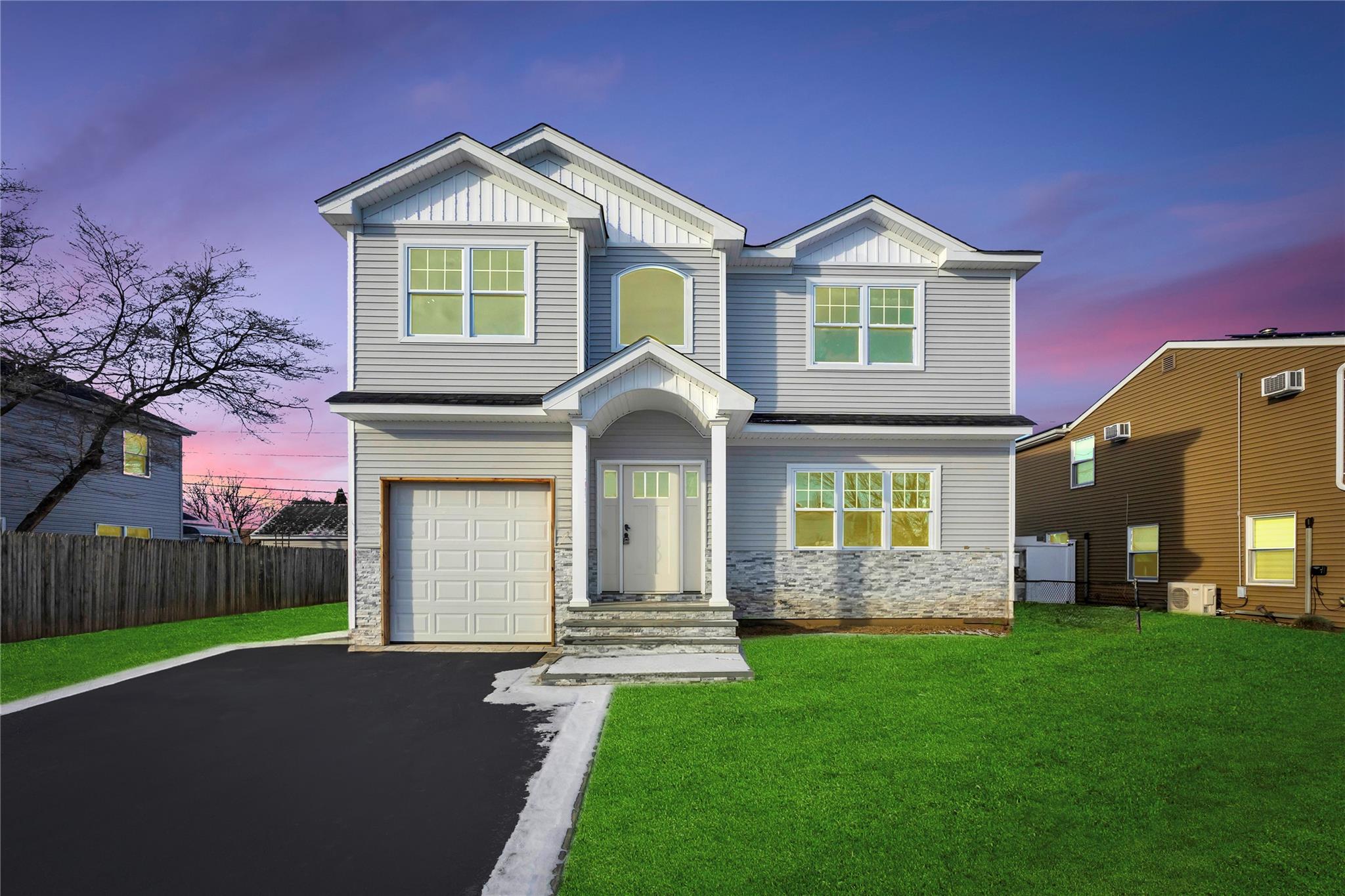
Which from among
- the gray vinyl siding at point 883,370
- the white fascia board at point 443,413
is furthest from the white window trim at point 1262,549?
the white fascia board at point 443,413

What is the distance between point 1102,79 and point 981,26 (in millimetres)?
3717

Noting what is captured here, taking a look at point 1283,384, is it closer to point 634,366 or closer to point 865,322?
point 865,322

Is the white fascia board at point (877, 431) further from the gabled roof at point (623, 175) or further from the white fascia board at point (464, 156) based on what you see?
the white fascia board at point (464, 156)

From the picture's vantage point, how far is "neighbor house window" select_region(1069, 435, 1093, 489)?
70.9 feet

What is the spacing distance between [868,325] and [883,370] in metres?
0.86

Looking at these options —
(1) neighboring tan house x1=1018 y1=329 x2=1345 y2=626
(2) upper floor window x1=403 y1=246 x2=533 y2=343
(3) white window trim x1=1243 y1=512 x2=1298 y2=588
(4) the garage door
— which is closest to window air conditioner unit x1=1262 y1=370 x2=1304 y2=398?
(1) neighboring tan house x1=1018 y1=329 x2=1345 y2=626

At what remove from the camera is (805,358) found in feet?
42.0

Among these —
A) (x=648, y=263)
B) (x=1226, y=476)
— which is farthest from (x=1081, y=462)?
(x=648, y=263)

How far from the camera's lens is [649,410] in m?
12.1

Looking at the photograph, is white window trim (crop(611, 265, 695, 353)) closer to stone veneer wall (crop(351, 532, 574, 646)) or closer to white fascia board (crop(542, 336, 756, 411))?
white fascia board (crop(542, 336, 756, 411))

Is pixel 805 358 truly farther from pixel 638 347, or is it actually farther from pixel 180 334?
pixel 180 334

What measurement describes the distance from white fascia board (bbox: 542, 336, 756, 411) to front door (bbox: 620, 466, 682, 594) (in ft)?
6.59

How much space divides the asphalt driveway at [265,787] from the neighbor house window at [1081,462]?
1981 cm

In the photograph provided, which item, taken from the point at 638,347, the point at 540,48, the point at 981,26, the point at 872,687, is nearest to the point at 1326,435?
the point at 981,26
